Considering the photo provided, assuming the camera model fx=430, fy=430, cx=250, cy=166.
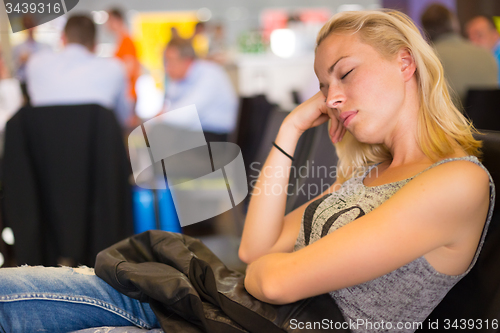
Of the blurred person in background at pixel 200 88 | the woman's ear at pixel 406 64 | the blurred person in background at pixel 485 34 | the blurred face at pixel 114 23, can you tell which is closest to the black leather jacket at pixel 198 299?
the woman's ear at pixel 406 64

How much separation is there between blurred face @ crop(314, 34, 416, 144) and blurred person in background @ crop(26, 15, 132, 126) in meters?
1.53

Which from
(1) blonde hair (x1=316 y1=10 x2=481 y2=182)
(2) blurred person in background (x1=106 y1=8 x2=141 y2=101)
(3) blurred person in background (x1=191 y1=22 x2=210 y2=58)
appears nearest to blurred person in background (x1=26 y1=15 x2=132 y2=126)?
(1) blonde hair (x1=316 y1=10 x2=481 y2=182)

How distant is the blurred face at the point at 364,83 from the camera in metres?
0.90

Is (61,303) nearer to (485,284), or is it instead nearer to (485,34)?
(485,284)

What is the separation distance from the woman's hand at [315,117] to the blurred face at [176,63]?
6.79 feet

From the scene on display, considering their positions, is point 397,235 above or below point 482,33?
below

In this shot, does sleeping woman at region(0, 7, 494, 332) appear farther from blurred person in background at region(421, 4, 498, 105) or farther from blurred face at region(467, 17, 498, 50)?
blurred face at region(467, 17, 498, 50)

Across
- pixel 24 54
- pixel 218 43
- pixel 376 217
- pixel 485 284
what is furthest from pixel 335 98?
pixel 218 43

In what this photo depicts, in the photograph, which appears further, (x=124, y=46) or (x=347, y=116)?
(x=124, y=46)

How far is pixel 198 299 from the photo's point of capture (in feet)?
2.62

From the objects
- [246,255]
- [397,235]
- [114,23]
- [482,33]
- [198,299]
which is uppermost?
[114,23]

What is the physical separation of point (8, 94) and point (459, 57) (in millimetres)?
2770

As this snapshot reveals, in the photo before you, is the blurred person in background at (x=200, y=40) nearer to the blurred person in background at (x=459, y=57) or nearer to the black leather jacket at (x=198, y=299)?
the blurred person in background at (x=459, y=57)

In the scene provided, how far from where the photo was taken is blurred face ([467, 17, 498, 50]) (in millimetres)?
3518
